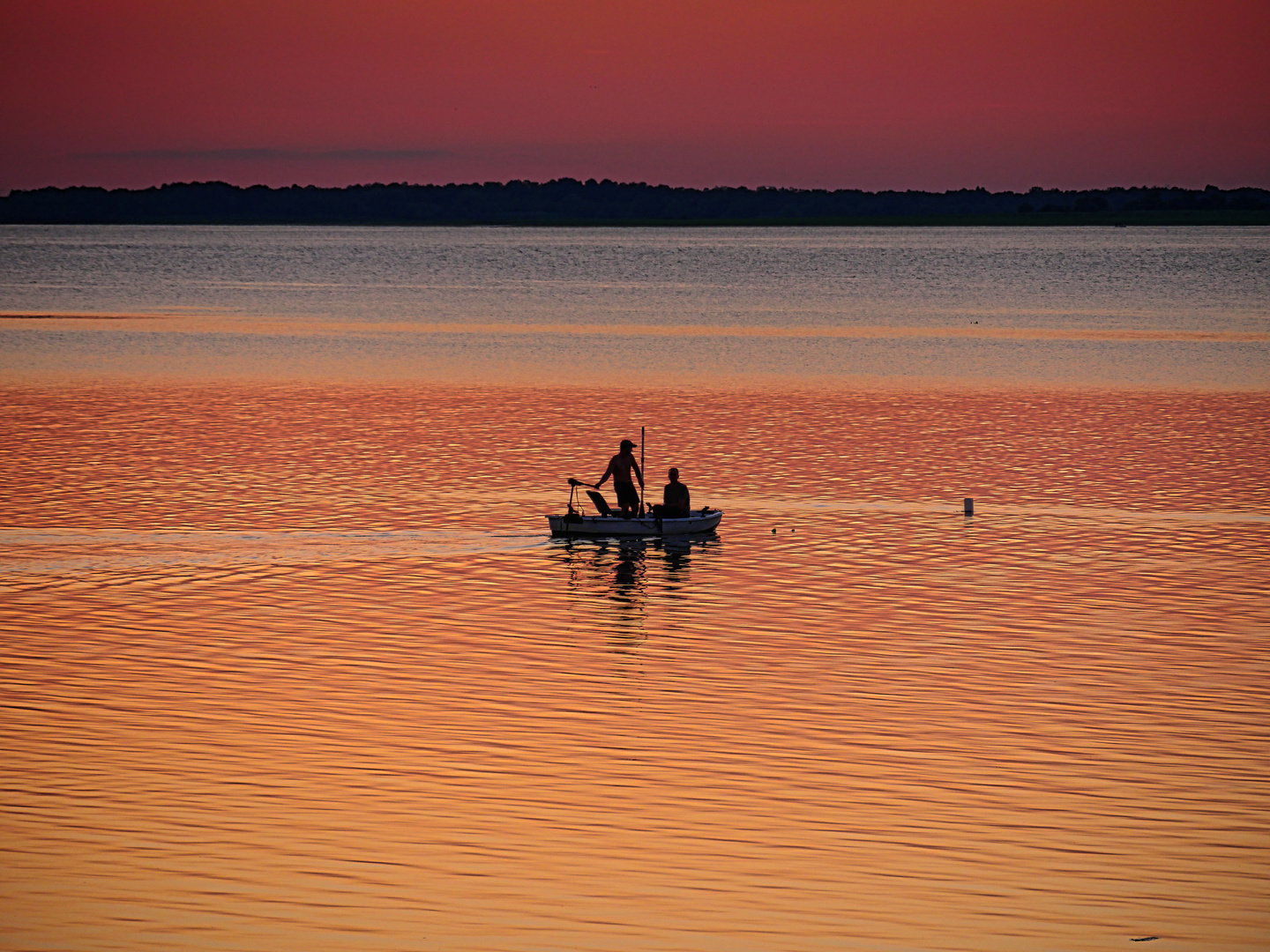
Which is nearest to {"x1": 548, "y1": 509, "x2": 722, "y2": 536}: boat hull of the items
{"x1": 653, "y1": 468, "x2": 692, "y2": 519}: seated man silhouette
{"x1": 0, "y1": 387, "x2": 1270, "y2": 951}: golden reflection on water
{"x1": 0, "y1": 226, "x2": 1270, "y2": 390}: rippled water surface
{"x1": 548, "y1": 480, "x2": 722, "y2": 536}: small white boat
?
{"x1": 548, "y1": 480, "x2": 722, "y2": 536}: small white boat

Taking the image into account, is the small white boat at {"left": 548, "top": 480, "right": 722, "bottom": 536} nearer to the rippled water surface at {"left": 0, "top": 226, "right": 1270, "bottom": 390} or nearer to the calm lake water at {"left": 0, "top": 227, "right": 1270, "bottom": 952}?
the calm lake water at {"left": 0, "top": 227, "right": 1270, "bottom": 952}

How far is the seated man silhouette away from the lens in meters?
29.9

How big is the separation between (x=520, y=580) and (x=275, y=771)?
10111 mm

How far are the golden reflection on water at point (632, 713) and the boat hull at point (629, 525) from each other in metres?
0.32

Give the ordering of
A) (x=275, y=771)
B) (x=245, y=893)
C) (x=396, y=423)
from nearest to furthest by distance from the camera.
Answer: (x=245, y=893) → (x=275, y=771) → (x=396, y=423)

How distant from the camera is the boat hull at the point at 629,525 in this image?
29609 mm

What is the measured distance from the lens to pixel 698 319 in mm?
97000

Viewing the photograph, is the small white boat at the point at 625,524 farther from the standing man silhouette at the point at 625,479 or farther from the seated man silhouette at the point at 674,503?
the standing man silhouette at the point at 625,479

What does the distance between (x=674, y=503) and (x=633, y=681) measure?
1018cm

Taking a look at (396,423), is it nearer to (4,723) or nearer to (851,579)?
(851,579)

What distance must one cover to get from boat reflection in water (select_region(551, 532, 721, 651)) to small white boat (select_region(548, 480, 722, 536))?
188 millimetres

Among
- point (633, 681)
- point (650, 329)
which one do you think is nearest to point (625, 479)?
point (633, 681)

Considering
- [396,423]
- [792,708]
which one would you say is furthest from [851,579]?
[396,423]

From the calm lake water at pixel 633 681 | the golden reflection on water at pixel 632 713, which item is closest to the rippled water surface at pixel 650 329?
the calm lake water at pixel 633 681
